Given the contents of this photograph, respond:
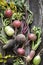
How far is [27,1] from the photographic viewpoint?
2.19 metres

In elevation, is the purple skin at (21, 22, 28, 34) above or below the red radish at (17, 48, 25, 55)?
above

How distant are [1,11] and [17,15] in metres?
0.11

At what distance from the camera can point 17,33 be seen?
214 centimetres

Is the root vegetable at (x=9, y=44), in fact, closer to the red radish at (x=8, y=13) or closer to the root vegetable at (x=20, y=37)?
the root vegetable at (x=20, y=37)

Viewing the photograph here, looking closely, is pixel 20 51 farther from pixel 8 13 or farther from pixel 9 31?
pixel 8 13

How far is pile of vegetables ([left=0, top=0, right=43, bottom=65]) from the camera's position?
2078 millimetres

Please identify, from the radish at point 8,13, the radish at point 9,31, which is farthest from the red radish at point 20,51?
the radish at point 8,13

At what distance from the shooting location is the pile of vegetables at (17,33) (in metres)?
2.08

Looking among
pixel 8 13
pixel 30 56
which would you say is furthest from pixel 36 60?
pixel 8 13

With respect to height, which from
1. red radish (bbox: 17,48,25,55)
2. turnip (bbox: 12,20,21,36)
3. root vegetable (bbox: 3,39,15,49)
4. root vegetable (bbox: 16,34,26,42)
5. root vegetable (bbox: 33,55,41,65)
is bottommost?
root vegetable (bbox: 33,55,41,65)

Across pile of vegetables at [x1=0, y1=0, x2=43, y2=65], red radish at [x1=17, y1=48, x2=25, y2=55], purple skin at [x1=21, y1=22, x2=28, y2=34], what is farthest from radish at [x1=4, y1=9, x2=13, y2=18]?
red radish at [x1=17, y1=48, x2=25, y2=55]

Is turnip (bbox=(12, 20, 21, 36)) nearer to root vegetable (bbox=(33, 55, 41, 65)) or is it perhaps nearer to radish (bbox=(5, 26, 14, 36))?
radish (bbox=(5, 26, 14, 36))

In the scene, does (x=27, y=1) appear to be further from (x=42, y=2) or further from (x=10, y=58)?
(x=10, y=58)

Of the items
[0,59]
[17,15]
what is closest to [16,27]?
[17,15]
